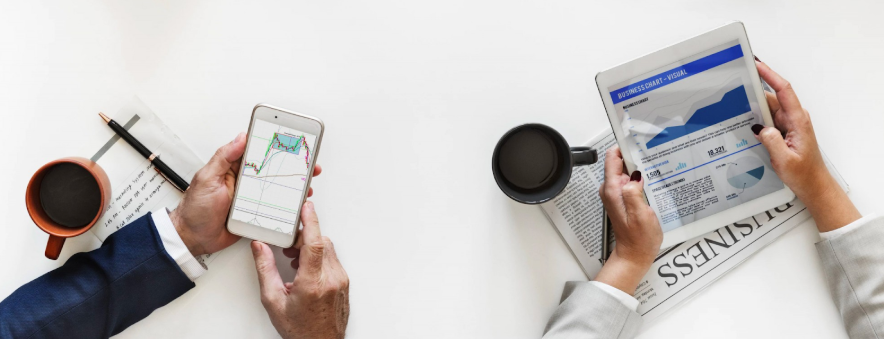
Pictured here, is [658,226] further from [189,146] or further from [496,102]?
[189,146]

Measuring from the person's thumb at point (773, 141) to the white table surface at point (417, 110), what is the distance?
0.47 feet

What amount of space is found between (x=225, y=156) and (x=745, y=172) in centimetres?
84

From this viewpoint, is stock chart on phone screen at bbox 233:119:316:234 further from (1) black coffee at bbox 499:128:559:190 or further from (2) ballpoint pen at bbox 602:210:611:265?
(2) ballpoint pen at bbox 602:210:611:265

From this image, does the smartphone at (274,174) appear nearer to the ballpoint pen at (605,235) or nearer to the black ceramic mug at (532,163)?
the black ceramic mug at (532,163)

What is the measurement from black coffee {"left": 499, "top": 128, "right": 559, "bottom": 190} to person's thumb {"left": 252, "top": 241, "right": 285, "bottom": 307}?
1.30 ft

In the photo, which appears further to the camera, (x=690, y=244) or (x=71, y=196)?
(x=690, y=244)

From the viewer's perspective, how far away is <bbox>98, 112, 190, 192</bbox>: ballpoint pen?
792 mm

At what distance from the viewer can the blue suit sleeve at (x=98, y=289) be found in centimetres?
75

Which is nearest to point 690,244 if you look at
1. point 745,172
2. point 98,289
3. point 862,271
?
point 745,172

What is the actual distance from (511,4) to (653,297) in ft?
1.84

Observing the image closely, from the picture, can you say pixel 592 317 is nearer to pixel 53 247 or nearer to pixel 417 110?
pixel 417 110

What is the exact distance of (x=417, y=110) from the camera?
828 mm

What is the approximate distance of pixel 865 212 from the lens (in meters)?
0.85

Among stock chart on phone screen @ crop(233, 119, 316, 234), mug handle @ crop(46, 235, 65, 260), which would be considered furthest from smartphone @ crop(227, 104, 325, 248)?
mug handle @ crop(46, 235, 65, 260)
